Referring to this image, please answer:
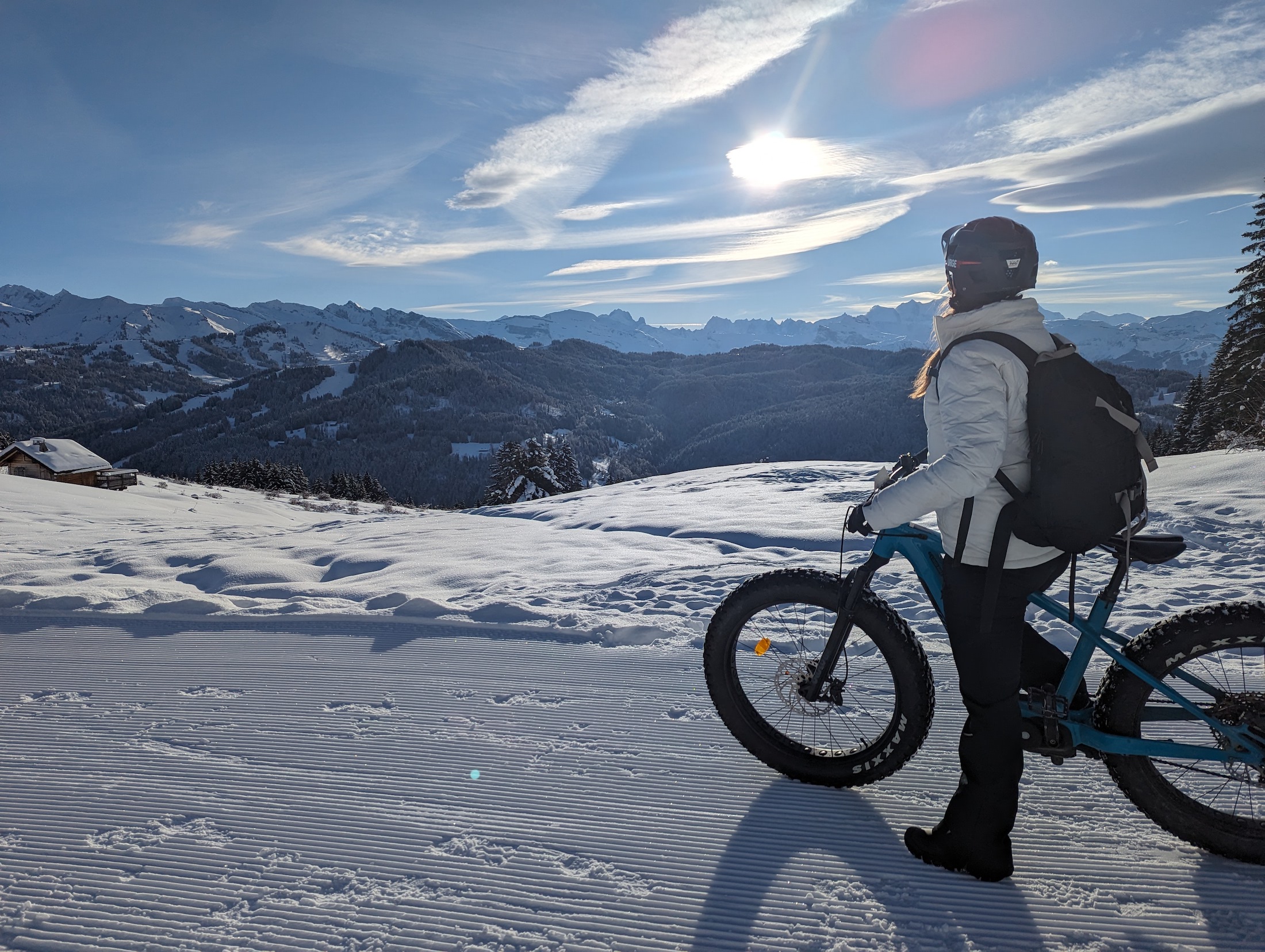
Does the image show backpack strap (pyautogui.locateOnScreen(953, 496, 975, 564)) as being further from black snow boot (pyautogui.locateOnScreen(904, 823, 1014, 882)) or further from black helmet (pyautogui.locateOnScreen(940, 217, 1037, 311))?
black snow boot (pyautogui.locateOnScreen(904, 823, 1014, 882))

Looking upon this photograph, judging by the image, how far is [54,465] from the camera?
44062mm

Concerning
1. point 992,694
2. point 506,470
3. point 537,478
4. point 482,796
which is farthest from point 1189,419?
point 482,796

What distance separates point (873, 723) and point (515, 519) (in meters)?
7.91

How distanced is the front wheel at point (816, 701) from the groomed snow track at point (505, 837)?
0.16 meters

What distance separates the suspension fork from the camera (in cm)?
292

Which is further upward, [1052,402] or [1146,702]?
[1052,402]

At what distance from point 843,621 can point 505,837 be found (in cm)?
165

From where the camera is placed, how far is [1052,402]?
88.7 inches

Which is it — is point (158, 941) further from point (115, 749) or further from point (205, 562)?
point (205, 562)

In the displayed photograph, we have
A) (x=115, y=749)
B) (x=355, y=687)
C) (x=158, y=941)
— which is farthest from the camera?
(x=355, y=687)

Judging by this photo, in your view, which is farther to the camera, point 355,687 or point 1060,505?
point 355,687

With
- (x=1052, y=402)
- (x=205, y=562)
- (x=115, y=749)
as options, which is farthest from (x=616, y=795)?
(x=205, y=562)

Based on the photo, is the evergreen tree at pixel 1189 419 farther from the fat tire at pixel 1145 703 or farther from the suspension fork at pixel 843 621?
the suspension fork at pixel 843 621

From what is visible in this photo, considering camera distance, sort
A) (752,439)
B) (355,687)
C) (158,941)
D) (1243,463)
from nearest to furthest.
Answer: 1. (158,941)
2. (355,687)
3. (1243,463)
4. (752,439)
